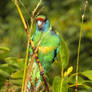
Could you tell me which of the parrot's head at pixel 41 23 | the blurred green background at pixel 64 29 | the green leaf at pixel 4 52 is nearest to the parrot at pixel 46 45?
the parrot's head at pixel 41 23

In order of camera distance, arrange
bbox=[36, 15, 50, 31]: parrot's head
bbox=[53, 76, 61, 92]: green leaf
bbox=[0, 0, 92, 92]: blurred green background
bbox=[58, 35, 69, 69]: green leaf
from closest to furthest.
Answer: bbox=[53, 76, 61, 92]: green leaf
bbox=[58, 35, 69, 69]: green leaf
bbox=[36, 15, 50, 31]: parrot's head
bbox=[0, 0, 92, 92]: blurred green background

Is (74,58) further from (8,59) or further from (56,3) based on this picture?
(8,59)

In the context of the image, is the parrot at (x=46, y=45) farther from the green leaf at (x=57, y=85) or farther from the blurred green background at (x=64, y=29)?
the blurred green background at (x=64, y=29)

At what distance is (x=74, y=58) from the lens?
3979 mm

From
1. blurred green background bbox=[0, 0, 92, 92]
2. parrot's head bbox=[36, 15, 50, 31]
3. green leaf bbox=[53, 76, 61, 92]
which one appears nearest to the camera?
green leaf bbox=[53, 76, 61, 92]

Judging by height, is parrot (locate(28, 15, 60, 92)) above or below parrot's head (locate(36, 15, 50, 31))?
below

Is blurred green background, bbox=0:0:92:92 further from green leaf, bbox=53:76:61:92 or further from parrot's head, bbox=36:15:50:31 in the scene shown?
green leaf, bbox=53:76:61:92

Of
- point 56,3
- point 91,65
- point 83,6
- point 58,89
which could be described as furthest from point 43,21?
point 56,3

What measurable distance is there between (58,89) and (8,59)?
30 cm

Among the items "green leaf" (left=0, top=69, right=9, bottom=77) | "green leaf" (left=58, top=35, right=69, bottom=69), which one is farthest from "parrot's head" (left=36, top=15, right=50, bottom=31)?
"green leaf" (left=0, top=69, right=9, bottom=77)

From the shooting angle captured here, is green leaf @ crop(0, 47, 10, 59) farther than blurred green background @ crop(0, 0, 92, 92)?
No

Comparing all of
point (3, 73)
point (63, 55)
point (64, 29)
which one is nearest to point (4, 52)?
point (3, 73)

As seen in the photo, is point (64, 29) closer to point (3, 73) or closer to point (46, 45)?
point (46, 45)

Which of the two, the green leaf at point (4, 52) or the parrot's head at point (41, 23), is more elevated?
the parrot's head at point (41, 23)
